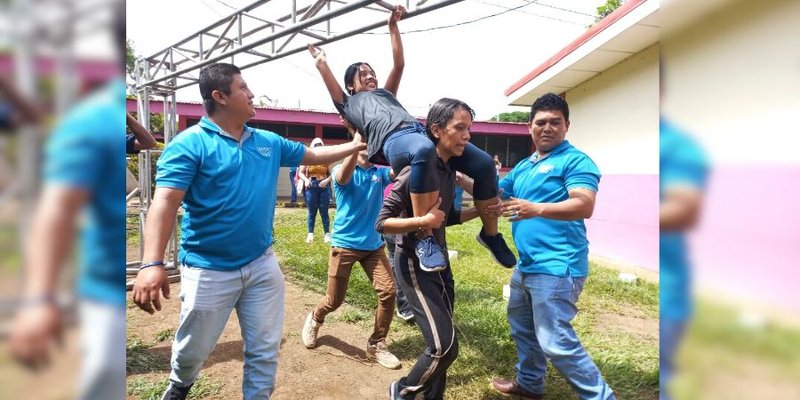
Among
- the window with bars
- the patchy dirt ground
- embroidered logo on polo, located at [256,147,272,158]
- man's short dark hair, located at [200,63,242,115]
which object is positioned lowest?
the patchy dirt ground

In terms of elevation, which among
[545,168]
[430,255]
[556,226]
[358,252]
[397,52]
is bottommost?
[358,252]

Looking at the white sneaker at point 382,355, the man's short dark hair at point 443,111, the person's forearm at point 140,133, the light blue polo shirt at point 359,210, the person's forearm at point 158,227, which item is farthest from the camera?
the light blue polo shirt at point 359,210

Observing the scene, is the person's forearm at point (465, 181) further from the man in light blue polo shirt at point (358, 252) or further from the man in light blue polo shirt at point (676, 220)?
the man in light blue polo shirt at point (676, 220)

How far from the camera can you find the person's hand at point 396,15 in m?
3.59

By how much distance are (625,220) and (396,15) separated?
17.9 feet

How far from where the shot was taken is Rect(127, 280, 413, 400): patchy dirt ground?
334 cm

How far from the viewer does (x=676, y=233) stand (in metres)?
0.50

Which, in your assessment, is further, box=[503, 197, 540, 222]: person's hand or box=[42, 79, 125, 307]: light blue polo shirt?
box=[503, 197, 540, 222]: person's hand

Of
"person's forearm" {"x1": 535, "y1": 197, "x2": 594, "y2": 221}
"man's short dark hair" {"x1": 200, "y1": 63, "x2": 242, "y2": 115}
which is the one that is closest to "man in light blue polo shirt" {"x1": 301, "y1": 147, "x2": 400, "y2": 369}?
"man's short dark hair" {"x1": 200, "y1": 63, "x2": 242, "y2": 115}

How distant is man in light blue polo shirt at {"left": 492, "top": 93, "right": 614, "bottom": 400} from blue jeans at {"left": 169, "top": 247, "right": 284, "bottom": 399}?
137cm

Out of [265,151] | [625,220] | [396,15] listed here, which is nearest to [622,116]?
[625,220]

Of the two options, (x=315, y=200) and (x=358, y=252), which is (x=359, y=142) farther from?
(x=315, y=200)

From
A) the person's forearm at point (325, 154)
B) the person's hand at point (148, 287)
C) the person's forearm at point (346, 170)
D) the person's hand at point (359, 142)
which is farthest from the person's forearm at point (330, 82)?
the person's hand at point (148, 287)

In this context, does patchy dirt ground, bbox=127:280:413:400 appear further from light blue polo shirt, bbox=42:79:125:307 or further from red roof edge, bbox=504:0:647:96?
red roof edge, bbox=504:0:647:96
